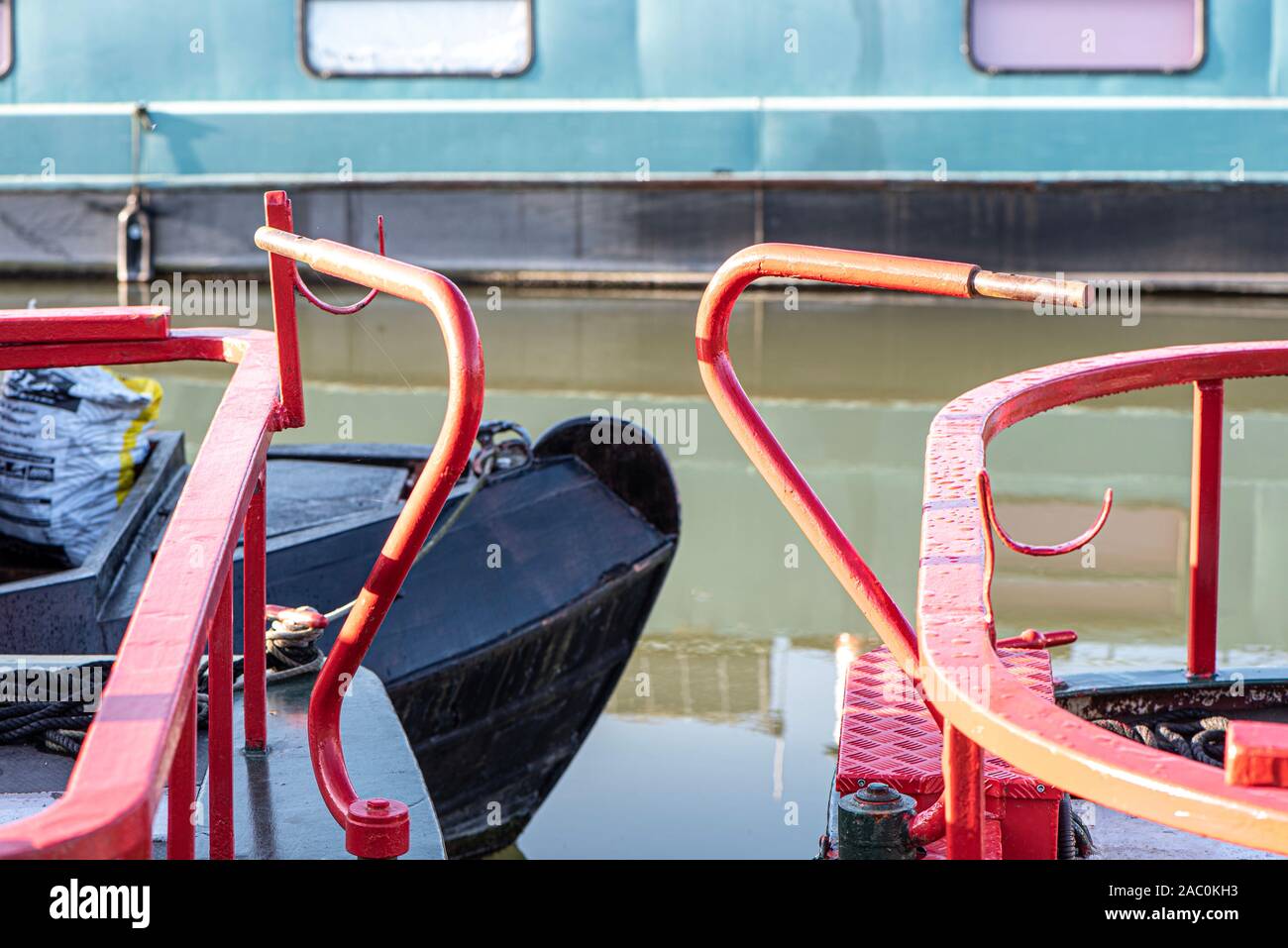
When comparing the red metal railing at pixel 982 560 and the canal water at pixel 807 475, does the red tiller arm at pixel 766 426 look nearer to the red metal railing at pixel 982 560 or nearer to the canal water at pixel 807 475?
the red metal railing at pixel 982 560

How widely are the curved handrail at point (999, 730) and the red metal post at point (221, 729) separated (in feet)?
2.52

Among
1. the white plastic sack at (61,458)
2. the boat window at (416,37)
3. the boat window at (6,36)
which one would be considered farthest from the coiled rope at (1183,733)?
the boat window at (6,36)

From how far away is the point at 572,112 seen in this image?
11680mm

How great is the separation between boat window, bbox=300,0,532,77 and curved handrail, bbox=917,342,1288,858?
10401mm

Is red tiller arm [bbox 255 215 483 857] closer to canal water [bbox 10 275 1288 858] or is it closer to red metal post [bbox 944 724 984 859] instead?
red metal post [bbox 944 724 984 859]

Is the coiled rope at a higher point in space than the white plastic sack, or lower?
lower

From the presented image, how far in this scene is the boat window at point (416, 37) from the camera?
1184 centimetres

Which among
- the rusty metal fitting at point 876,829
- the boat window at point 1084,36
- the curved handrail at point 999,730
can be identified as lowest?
the rusty metal fitting at point 876,829

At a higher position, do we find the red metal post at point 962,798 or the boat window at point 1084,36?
the boat window at point 1084,36

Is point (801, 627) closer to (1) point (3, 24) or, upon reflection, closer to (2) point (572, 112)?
(2) point (572, 112)

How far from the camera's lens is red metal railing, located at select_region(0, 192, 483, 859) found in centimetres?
117

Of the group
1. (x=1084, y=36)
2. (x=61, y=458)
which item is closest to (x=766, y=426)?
(x=61, y=458)

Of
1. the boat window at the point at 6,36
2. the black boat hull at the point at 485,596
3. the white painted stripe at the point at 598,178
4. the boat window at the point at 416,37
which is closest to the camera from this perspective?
the black boat hull at the point at 485,596

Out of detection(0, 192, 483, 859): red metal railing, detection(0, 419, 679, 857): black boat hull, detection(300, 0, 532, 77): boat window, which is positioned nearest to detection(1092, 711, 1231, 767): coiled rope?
detection(0, 192, 483, 859): red metal railing
